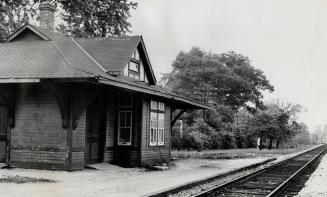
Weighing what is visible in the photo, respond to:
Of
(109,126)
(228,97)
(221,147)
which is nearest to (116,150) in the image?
(109,126)

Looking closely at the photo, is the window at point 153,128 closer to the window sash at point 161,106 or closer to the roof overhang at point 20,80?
the window sash at point 161,106

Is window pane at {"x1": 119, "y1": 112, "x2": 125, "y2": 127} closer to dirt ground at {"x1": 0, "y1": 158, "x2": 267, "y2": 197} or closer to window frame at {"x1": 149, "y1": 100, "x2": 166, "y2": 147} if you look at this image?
window frame at {"x1": 149, "y1": 100, "x2": 166, "y2": 147}

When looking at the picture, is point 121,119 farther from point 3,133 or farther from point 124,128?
point 3,133

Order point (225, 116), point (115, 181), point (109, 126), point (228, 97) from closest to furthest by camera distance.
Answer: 1. point (115, 181)
2. point (109, 126)
3. point (225, 116)
4. point (228, 97)

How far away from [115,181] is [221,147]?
32446mm

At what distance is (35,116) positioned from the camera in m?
14.9

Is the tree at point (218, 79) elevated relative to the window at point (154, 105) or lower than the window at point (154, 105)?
elevated

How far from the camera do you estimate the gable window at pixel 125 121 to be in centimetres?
1788

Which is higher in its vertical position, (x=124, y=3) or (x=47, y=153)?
(x=124, y=3)

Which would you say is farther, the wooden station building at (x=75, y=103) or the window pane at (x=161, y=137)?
the window pane at (x=161, y=137)

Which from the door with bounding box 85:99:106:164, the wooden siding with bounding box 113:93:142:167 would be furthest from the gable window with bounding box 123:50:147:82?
the door with bounding box 85:99:106:164

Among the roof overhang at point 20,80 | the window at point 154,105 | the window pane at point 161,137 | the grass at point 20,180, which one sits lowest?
the grass at point 20,180

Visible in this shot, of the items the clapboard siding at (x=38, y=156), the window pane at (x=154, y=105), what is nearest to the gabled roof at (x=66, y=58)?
the window pane at (x=154, y=105)

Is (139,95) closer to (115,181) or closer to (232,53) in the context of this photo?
(115,181)
